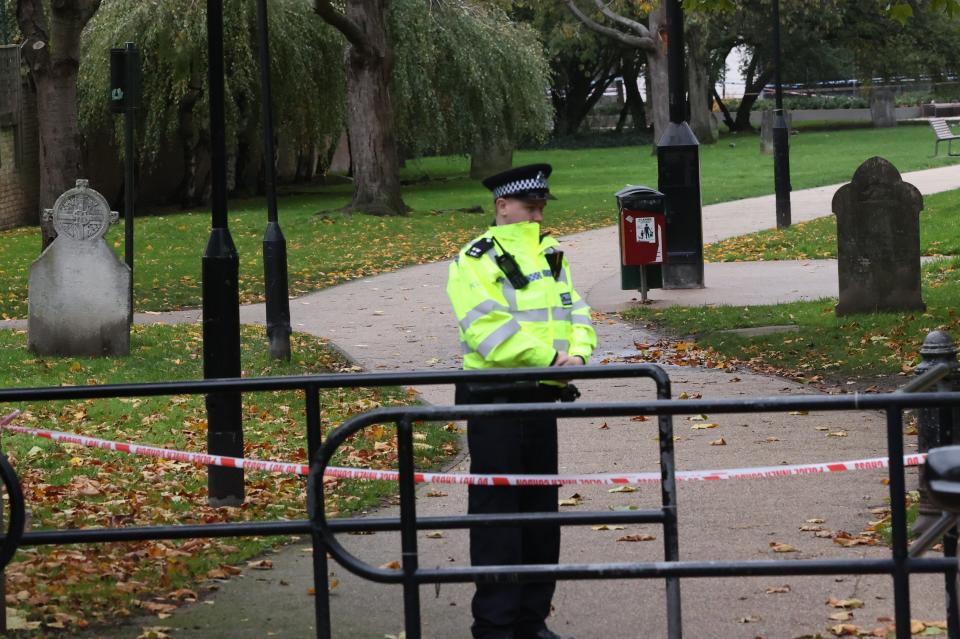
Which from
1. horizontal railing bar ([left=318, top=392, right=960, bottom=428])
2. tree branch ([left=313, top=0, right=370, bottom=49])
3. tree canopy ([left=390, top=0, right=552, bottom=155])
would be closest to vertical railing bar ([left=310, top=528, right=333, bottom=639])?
horizontal railing bar ([left=318, top=392, right=960, bottom=428])

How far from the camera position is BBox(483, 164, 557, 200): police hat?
5406 millimetres

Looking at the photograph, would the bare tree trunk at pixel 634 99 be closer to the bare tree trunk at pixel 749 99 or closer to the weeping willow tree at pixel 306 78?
the bare tree trunk at pixel 749 99

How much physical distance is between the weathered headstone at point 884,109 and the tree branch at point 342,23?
43.6m

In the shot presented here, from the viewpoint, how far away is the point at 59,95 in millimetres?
16562

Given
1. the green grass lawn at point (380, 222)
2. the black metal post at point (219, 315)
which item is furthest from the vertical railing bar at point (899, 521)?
the green grass lawn at point (380, 222)

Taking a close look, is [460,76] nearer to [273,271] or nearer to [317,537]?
[273,271]

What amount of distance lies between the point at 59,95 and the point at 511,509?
1260cm

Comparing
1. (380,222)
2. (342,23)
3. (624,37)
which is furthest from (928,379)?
(624,37)

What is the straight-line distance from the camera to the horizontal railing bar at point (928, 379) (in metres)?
5.22

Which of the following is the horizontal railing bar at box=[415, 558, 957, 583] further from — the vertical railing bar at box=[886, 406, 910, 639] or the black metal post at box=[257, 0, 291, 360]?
the black metal post at box=[257, 0, 291, 360]

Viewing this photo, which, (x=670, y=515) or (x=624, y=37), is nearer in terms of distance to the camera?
(x=670, y=515)

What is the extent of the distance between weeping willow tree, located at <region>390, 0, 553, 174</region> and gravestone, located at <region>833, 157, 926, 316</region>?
20.9m

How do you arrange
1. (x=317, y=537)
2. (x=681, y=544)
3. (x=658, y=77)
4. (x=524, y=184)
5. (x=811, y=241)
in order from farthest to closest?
(x=658, y=77) < (x=811, y=241) < (x=681, y=544) < (x=524, y=184) < (x=317, y=537)

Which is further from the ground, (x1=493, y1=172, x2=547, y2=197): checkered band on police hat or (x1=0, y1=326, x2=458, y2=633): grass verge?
(x1=493, y1=172, x2=547, y2=197): checkered band on police hat
